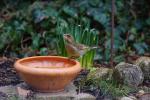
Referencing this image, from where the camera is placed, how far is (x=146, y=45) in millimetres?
5910

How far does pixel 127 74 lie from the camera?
11.8ft

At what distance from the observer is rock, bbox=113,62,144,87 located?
359 cm

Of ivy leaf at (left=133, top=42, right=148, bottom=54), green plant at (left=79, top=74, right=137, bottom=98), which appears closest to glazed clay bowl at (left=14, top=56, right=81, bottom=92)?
green plant at (left=79, top=74, right=137, bottom=98)

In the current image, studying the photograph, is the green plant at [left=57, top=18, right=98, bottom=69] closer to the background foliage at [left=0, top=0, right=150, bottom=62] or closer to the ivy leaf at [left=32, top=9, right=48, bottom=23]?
the background foliage at [left=0, top=0, right=150, bottom=62]

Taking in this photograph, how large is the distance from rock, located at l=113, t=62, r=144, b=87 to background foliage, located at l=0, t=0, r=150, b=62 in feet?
6.13

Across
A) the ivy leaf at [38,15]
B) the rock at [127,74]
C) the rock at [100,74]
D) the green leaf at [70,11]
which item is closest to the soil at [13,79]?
the rock at [100,74]

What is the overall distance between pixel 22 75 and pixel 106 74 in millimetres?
841

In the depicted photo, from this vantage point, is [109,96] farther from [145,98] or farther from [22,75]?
[22,75]

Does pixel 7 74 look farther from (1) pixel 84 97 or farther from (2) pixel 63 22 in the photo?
(2) pixel 63 22

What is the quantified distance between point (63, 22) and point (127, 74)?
2222mm

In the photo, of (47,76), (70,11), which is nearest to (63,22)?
(70,11)

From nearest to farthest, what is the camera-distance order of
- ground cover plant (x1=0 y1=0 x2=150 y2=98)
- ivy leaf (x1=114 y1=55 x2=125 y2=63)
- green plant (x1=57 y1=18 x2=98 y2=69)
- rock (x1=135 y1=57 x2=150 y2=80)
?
rock (x1=135 y1=57 x2=150 y2=80) → green plant (x1=57 y1=18 x2=98 y2=69) → ivy leaf (x1=114 y1=55 x2=125 y2=63) → ground cover plant (x1=0 y1=0 x2=150 y2=98)

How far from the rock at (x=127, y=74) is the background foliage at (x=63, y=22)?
1.87 meters

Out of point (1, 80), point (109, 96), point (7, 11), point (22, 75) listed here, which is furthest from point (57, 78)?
point (7, 11)
